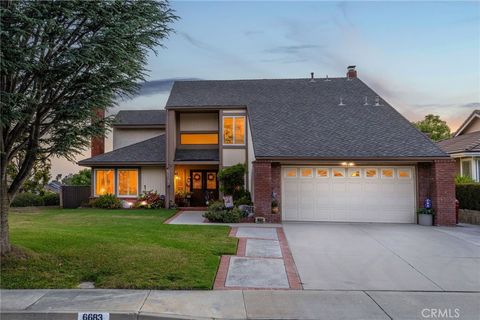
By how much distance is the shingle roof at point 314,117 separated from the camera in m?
13.6

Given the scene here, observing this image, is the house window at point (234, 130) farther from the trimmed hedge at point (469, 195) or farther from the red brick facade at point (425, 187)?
the trimmed hedge at point (469, 195)

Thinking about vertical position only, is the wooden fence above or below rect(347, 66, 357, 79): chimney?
below

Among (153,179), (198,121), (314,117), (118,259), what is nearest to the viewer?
(118,259)

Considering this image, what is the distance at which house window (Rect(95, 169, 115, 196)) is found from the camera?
753 inches

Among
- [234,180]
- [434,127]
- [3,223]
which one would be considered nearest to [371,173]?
[234,180]

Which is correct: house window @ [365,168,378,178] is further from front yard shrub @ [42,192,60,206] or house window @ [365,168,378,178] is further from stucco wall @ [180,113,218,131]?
front yard shrub @ [42,192,60,206]

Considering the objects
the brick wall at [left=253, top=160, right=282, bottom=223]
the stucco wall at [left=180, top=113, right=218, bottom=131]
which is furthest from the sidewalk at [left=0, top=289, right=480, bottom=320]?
the stucco wall at [left=180, top=113, right=218, bottom=131]

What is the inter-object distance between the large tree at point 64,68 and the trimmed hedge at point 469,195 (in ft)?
45.3

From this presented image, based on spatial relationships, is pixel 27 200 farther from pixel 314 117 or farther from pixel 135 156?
pixel 314 117

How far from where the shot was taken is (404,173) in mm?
13758

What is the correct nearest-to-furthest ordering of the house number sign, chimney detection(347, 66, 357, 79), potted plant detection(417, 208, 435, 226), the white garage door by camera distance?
the house number sign → potted plant detection(417, 208, 435, 226) → the white garage door → chimney detection(347, 66, 357, 79)

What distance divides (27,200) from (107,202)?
620 centimetres

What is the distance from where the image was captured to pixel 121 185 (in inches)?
752

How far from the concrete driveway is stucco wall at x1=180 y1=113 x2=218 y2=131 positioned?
9481 millimetres
